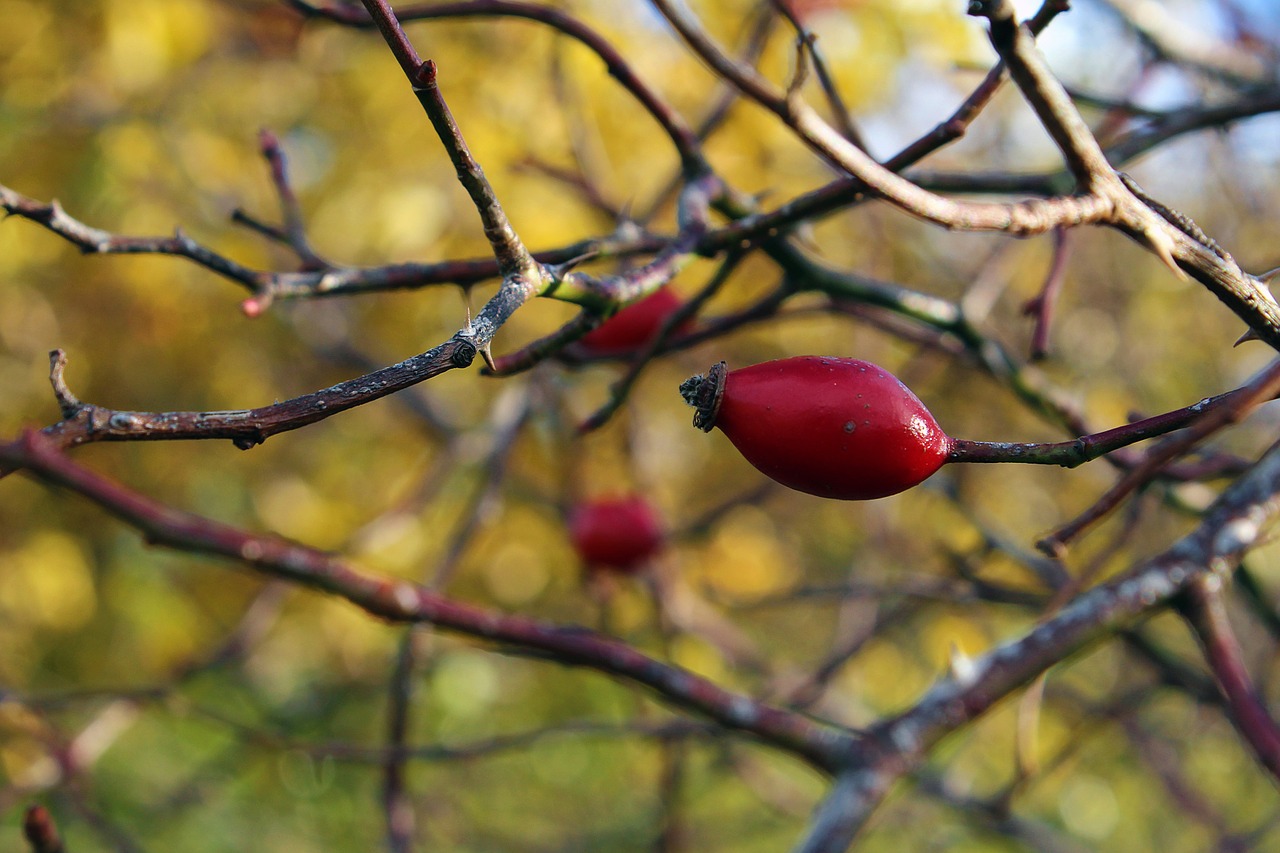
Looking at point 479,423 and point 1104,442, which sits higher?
point 479,423

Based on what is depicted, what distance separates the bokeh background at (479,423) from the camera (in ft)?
8.19

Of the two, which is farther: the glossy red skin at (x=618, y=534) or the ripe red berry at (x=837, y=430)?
the glossy red skin at (x=618, y=534)

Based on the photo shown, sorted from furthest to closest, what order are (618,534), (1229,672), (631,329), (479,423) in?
(479,423) → (618,534) → (631,329) → (1229,672)

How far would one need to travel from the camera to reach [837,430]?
2.11 feet

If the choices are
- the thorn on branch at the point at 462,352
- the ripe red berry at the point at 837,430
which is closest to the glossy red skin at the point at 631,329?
the ripe red berry at the point at 837,430

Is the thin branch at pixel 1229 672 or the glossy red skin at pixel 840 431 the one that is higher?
the thin branch at pixel 1229 672

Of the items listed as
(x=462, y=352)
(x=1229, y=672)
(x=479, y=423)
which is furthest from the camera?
(x=479, y=423)

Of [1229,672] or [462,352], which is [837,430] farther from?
[1229,672]

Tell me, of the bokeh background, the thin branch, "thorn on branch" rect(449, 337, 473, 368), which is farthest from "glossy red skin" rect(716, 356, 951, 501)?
the bokeh background

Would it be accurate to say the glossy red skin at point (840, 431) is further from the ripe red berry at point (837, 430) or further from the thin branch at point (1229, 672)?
the thin branch at point (1229, 672)

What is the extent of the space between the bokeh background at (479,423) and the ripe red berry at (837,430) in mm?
1371

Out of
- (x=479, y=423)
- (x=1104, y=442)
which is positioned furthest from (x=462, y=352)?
(x=479, y=423)

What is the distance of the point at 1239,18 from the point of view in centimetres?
235

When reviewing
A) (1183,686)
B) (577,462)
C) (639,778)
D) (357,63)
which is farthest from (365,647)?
(1183,686)
